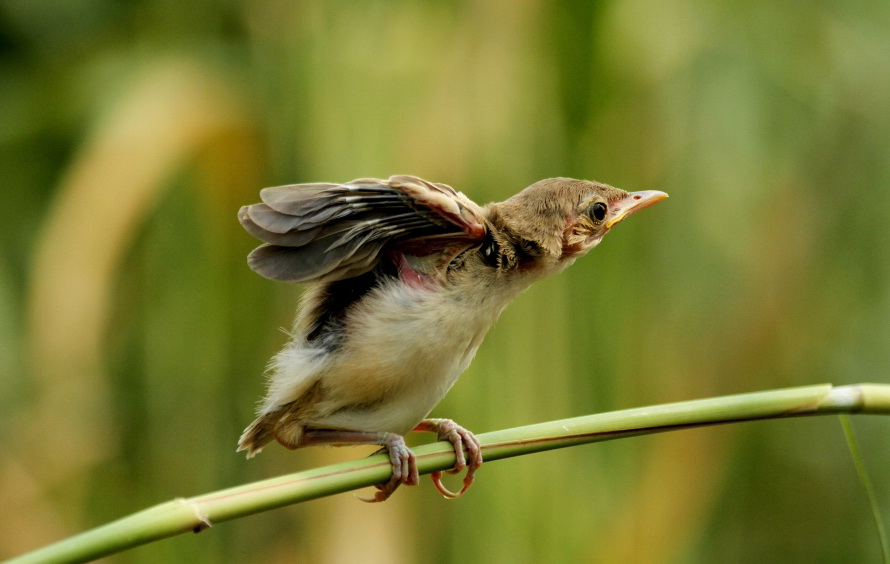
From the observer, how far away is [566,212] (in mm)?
2645

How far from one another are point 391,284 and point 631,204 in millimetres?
812

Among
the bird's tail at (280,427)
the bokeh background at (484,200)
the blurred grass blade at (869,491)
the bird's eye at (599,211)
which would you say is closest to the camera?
the blurred grass blade at (869,491)

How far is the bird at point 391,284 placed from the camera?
225 cm

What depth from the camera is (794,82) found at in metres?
3.86

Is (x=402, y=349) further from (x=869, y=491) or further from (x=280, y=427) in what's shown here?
(x=869, y=491)

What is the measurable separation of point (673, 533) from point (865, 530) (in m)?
1.04

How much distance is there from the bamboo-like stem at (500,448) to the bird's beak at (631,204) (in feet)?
3.64

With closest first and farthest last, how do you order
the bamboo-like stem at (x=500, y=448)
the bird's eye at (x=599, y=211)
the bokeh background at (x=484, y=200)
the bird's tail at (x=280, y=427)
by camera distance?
the bamboo-like stem at (x=500, y=448), the bird's tail at (x=280, y=427), the bird's eye at (x=599, y=211), the bokeh background at (x=484, y=200)

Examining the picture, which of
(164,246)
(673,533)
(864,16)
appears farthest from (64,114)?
(864,16)

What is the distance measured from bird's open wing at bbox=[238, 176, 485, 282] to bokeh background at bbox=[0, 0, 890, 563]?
105 cm

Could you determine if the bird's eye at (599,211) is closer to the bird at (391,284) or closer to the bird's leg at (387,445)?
the bird at (391,284)

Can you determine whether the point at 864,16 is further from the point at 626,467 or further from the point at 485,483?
the point at 485,483

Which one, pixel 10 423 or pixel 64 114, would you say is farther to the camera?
pixel 64 114

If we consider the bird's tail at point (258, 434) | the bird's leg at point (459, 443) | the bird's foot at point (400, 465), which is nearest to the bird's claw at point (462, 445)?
the bird's leg at point (459, 443)
